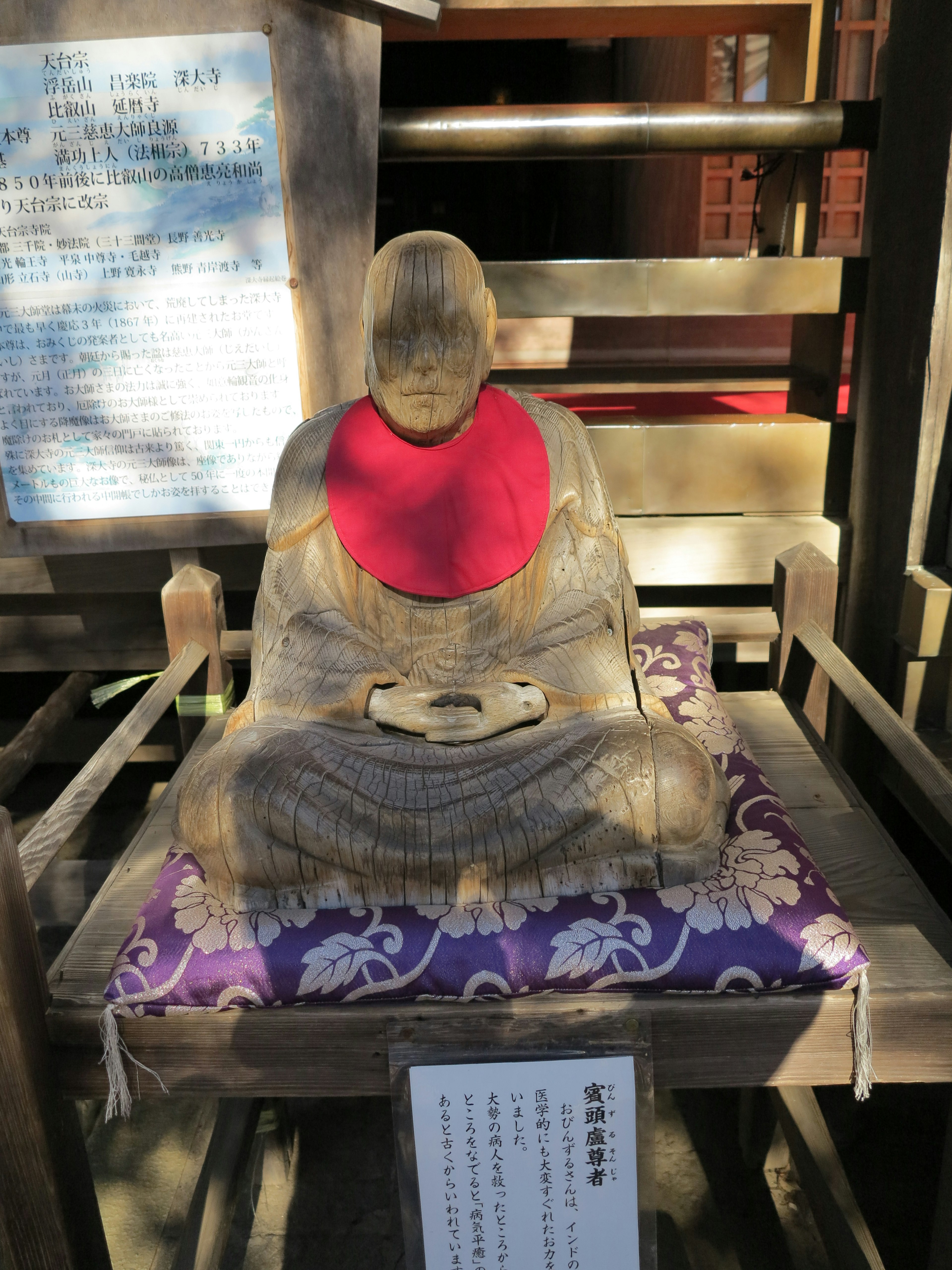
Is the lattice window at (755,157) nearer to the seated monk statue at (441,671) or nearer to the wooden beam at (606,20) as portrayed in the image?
the wooden beam at (606,20)

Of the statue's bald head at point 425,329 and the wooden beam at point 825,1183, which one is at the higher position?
the statue's bald head at point 425,329

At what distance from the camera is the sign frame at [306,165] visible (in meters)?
2.16

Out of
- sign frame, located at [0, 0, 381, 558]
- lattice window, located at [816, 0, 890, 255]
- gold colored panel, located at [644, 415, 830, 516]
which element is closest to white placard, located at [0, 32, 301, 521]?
sign frame, located at [0, 0, 381, 558]

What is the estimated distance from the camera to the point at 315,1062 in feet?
4.99

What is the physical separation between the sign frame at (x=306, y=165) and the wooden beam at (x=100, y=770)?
0.43 metres

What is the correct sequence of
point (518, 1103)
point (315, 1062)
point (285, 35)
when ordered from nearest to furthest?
point (518, 1103)
point (315, 1062)
point (285, 35)

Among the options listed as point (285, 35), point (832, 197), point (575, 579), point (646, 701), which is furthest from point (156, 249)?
point (832, 197)

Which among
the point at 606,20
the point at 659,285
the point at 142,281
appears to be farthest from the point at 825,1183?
the point at 606,20

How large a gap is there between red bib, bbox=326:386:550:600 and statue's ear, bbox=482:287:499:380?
4.4 inches

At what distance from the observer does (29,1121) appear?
144 centimetres

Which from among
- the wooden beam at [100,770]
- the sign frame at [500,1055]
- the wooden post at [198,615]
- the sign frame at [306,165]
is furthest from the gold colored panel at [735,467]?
the sign frame at [500,1055]

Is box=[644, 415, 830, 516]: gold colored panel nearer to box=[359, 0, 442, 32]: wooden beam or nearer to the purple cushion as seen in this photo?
box=[359, 0, 442, 32]: wooden beam

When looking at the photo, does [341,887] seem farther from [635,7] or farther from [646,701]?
[635,7]

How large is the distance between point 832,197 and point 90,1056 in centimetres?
549
